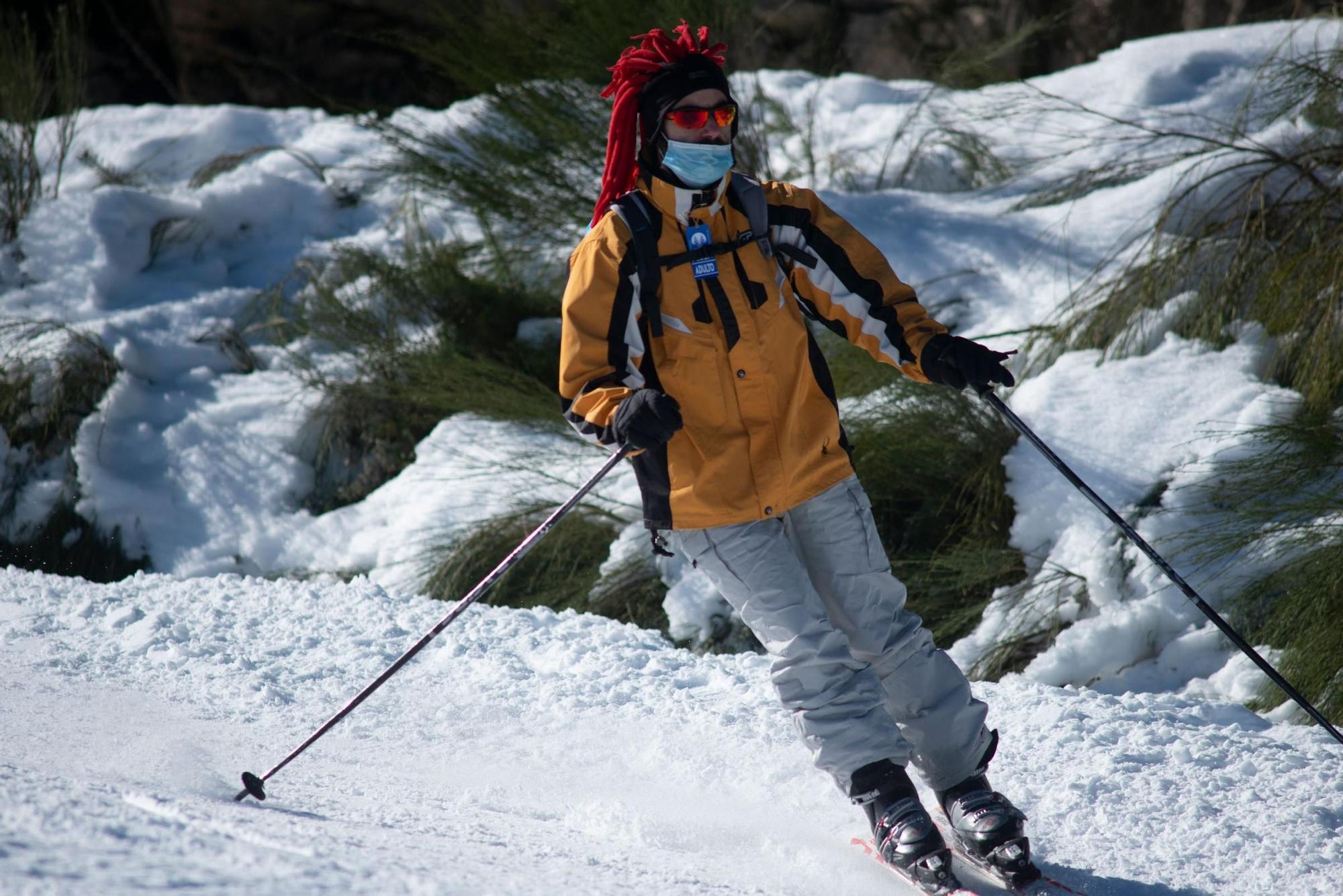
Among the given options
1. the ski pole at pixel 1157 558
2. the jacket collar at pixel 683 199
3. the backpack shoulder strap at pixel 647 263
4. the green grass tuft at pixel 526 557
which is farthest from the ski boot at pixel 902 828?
the green grass tuft at pixel 526 557

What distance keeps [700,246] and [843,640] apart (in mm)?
795

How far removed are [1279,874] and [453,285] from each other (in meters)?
4.33

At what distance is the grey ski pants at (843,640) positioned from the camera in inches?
84.0

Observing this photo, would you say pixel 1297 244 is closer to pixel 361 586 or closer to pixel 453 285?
pixel 361 586

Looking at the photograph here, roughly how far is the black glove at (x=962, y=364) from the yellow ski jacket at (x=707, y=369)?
0.05 m

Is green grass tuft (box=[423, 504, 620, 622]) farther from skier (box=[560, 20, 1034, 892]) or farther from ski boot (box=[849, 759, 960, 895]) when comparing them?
ski boot (box=[849, 759, 960, 895])

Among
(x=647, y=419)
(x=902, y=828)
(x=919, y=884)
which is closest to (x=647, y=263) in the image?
(x=647, y=419)

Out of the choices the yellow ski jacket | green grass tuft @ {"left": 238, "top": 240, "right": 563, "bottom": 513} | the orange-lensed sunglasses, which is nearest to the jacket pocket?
the yellow ski jacket

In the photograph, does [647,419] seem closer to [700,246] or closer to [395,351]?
[700,246]

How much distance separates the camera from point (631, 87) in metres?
2.33

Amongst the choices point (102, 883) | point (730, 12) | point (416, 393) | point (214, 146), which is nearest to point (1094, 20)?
point (730, 12)

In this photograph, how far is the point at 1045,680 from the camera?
129 inches

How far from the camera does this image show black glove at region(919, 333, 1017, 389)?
2.21 m

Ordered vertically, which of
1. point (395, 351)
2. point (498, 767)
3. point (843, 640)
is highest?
point (843, 640)
